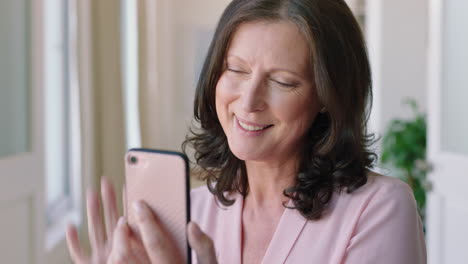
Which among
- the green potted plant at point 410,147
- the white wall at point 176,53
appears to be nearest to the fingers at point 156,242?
the white wall at point 176,53

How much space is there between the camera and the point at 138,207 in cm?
83

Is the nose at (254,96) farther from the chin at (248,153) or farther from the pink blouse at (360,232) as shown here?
the pink blouse at (360,232)

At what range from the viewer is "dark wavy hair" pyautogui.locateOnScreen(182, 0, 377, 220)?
99cm

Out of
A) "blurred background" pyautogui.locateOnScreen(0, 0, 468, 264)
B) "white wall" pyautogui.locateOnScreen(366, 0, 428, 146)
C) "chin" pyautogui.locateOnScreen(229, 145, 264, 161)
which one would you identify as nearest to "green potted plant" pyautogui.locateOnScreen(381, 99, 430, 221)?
"blurred background" pyautogui.locateOnScreen(0, 0, 468, 264)

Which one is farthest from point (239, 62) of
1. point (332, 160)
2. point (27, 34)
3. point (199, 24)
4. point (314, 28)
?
point (199, 24)

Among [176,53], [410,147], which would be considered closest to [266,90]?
[410,147]

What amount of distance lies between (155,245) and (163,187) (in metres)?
0.10

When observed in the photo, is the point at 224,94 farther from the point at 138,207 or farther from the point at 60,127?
the point at 60,127

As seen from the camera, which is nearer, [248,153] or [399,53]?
[248,153]

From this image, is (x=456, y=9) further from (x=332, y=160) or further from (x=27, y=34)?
(x=27, y=34)

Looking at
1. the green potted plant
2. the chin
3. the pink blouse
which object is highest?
the chin

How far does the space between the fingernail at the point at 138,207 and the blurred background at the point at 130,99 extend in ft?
2.42

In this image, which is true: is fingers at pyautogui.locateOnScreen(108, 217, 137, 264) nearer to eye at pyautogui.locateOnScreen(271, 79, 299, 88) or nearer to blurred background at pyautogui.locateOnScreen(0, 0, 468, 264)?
eye at pyautogui.locateOnScreen(271, 79, 299, 88)

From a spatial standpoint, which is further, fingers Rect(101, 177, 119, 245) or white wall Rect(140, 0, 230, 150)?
white wall Rect(140, 0, 230, 150)
